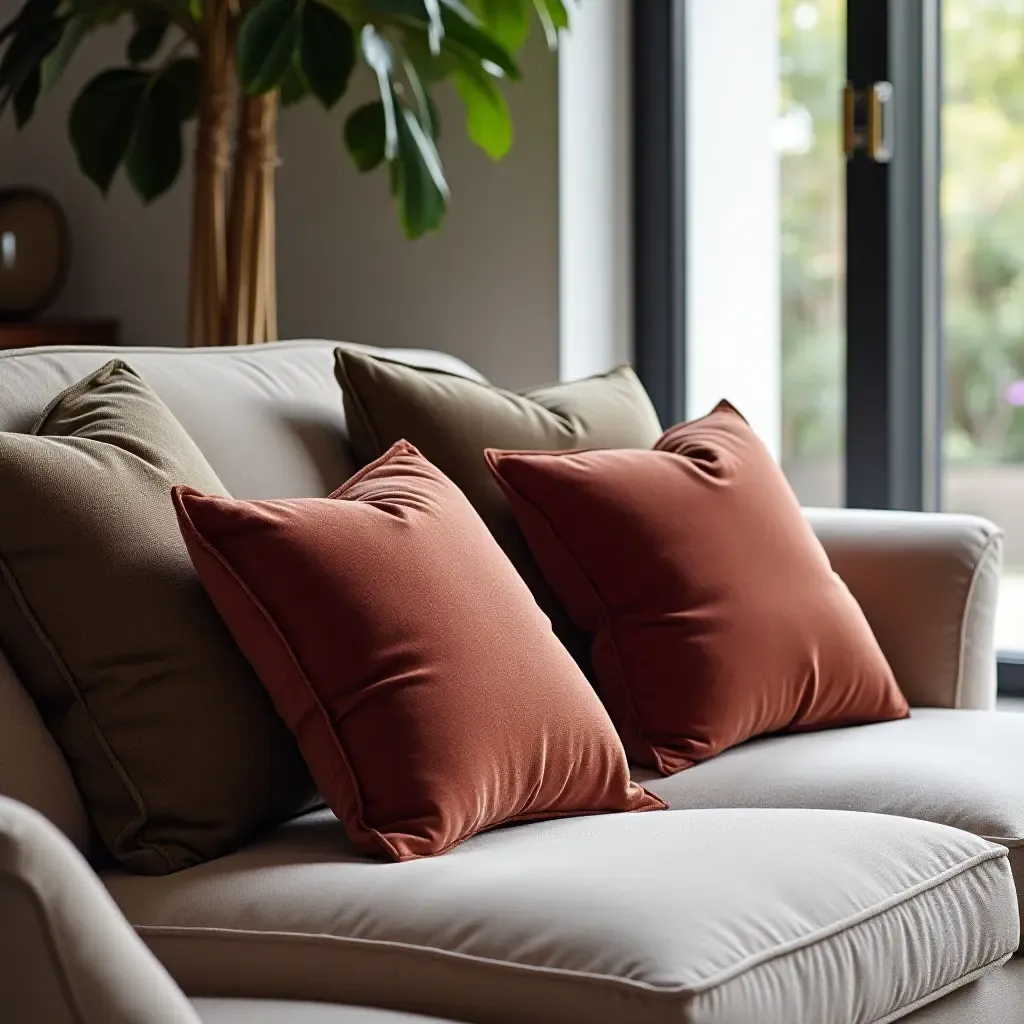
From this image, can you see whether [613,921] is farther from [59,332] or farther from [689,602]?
[59,332]

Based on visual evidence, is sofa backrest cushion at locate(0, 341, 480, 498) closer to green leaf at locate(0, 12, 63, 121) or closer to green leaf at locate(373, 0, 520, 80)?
green leaf at locate(373, 0, 520, 80)

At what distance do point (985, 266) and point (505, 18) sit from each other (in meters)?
0.93

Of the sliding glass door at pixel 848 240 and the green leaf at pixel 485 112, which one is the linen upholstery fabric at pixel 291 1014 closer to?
the green leaf at pixel 485 112

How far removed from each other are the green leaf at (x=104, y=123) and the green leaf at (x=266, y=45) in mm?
346

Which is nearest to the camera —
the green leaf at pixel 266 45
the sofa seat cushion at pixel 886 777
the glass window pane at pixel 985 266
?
the sofa seat cushion at pixel 886 777

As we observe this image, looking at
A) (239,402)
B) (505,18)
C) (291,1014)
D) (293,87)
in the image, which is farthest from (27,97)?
(291,1014)

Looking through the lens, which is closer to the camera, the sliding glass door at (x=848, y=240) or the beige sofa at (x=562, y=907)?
the beige sofa at (x=562, y=907)

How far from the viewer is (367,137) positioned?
2.59 meters

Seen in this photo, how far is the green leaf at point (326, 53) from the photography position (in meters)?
2.35

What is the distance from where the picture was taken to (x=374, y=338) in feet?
10.1

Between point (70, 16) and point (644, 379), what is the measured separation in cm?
121

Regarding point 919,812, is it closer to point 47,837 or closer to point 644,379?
point 47,837

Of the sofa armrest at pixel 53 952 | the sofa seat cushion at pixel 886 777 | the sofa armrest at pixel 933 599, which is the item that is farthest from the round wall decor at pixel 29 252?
the sofa armrest at pixel 53 952

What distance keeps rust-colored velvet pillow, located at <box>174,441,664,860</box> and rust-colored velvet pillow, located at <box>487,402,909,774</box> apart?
0.32 metres
